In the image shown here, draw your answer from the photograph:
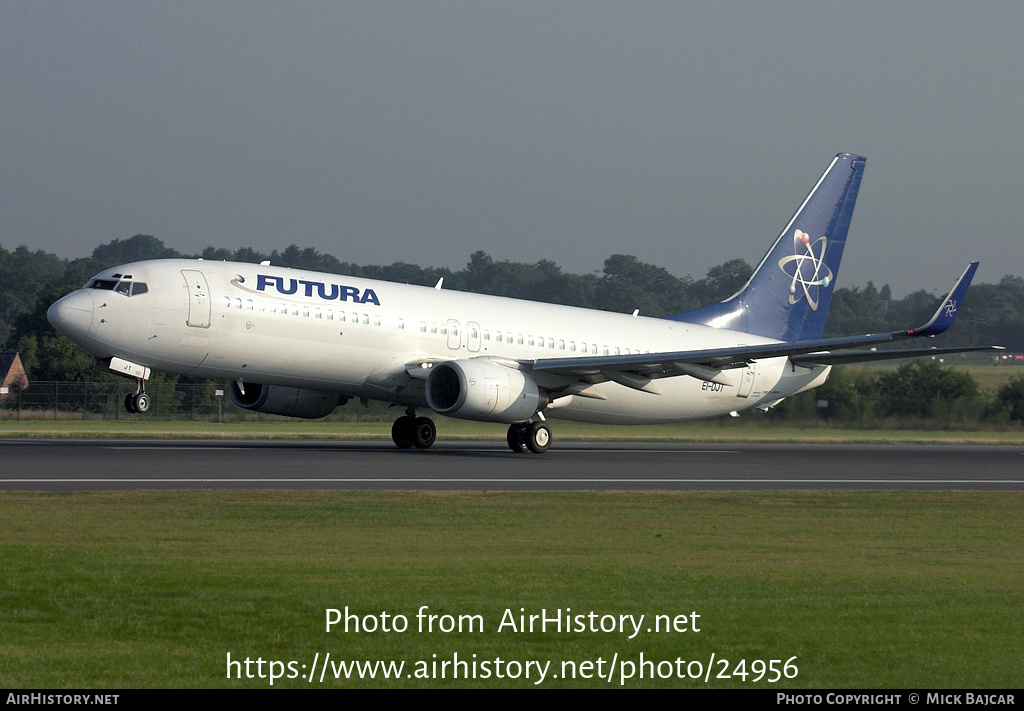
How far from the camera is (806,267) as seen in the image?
4106 cm

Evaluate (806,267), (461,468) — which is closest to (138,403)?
(461,468)

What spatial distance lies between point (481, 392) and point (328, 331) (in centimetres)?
383

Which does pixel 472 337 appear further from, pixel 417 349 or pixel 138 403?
pixel 138 403

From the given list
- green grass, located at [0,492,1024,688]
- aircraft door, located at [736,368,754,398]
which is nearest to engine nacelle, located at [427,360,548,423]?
aircraft door, located at [736,368,754,398]

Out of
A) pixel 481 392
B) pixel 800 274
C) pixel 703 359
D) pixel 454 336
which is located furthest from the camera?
pixel 800 274

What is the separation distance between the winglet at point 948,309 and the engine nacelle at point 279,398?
14.8 m

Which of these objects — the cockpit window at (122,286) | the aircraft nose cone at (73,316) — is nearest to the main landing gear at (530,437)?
the cockpit window at (122,286)

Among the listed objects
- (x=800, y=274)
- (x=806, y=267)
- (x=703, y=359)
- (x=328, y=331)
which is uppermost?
(x=806, y=267)

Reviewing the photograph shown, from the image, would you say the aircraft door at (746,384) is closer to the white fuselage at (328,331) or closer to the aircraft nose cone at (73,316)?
the white fuselage at (328,331)

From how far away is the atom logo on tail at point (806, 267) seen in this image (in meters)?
40.8

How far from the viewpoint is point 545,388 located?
31.9m

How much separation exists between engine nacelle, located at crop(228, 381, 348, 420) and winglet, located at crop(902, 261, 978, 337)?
14825 mm

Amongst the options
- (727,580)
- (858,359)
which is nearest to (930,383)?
(858,359)

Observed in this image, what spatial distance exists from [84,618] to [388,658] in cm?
264
